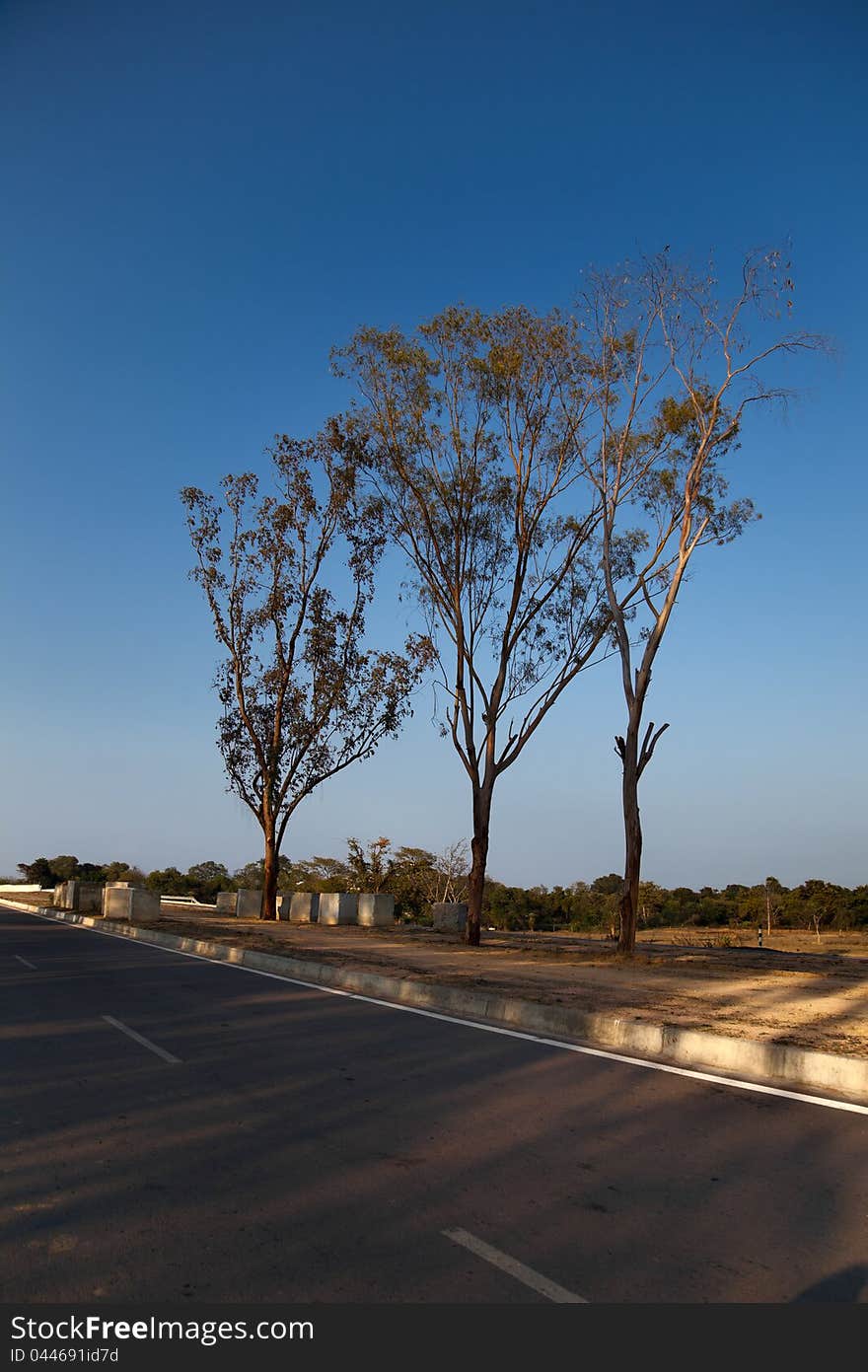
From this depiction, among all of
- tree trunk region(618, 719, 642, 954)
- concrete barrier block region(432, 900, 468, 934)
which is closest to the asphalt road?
tree trunk region(618, 719, 642, 954)

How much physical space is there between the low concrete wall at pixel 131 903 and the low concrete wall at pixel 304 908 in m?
4.39

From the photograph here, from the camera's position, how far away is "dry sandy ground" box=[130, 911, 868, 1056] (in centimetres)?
1138

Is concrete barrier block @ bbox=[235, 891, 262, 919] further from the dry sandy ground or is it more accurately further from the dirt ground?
the dry sandy ground

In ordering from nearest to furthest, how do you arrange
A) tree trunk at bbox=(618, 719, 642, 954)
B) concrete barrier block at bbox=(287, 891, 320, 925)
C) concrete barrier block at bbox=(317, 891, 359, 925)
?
tree trunk at bbox=(618, 719, 642, 954) < concrete barrier block at bbox=(317, 891, 359, 925) < concrete barrier block at bbox=(287, 891, 320, 925)

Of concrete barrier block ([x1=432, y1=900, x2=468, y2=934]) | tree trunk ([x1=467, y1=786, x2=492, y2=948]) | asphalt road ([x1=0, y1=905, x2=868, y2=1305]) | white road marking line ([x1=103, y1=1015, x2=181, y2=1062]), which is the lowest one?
white road marking line ([x1=103, y1=1015, x2=181, y2=1062])

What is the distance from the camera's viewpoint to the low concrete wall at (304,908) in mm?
33750

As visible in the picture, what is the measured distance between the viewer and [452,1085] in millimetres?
8039

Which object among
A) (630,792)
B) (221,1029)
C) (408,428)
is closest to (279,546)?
(408,428)

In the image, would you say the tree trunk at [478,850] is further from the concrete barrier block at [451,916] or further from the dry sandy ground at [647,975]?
the concrete barrier block at [451,916]

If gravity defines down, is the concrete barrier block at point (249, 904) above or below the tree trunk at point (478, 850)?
below

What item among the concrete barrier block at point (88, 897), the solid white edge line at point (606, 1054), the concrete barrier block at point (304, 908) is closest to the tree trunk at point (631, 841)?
the solid white edge line at point (606, 1054)

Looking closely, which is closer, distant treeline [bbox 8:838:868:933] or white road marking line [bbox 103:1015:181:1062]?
white road marking line [bbox 103:1015:181:1062]

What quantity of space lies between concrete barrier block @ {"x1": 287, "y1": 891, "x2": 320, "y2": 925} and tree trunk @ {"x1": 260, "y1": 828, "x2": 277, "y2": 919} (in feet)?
2.23

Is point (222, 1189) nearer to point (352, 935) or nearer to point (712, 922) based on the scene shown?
point (352, 935)
